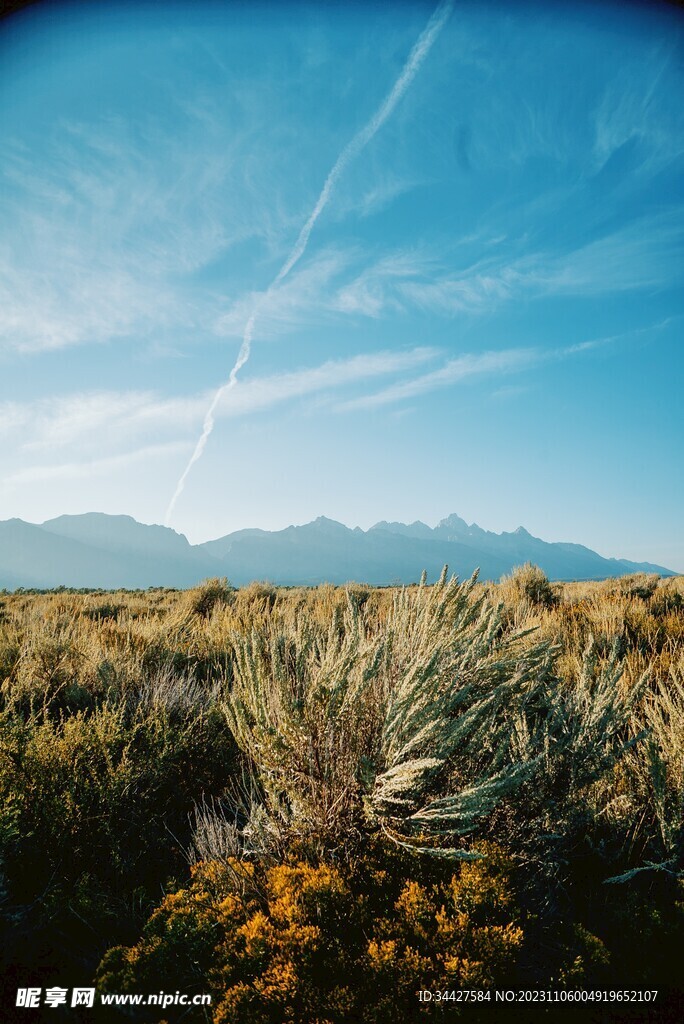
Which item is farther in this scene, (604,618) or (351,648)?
(604,618)

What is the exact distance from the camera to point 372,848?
6.61ft

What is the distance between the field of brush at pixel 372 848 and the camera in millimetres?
1600

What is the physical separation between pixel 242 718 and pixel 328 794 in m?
0.59

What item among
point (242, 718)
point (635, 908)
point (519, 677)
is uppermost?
point (519, 677)

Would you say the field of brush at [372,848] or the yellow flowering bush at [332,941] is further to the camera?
the field of brush at [372,848]

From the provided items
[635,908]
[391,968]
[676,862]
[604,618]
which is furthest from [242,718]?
[604,618]

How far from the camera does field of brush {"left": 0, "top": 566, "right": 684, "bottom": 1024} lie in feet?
5.25

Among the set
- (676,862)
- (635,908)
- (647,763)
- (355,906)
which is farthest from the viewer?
(647,763)

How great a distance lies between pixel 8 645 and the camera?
520cm

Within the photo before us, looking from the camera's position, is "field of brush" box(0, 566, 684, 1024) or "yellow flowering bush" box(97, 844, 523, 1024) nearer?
"yellow flowering bush" box(97, 844, 523, 1024)

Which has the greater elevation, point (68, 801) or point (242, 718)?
point (242, 718)

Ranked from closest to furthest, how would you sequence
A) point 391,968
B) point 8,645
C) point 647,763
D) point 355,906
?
point 391,968
point 355,906
point 647,763
point 8,645

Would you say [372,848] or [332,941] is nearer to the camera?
[332,941]

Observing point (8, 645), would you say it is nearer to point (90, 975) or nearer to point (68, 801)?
point (68, 801)
